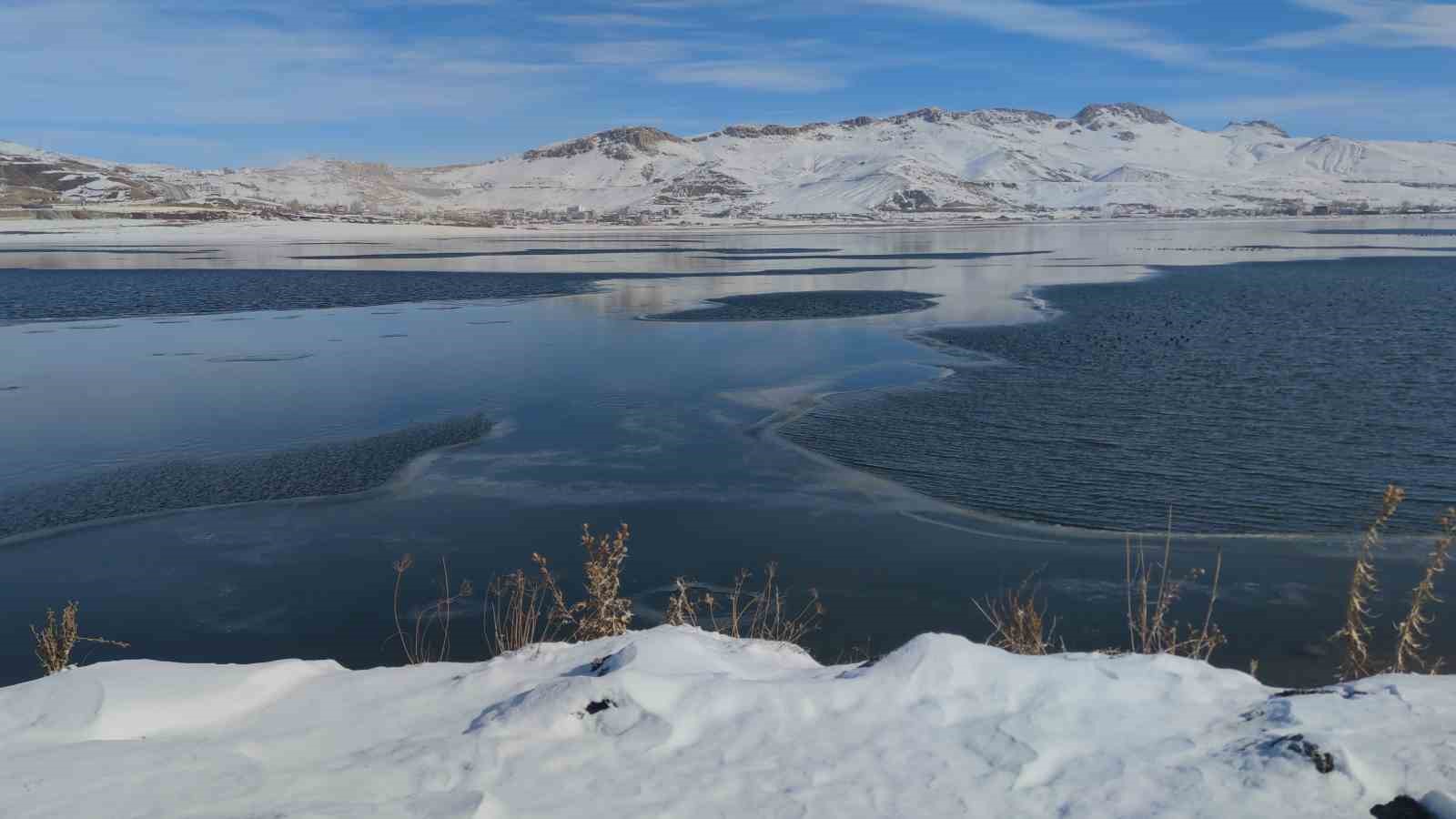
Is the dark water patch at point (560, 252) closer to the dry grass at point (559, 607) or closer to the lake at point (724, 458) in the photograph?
the lake at point (724, 458)

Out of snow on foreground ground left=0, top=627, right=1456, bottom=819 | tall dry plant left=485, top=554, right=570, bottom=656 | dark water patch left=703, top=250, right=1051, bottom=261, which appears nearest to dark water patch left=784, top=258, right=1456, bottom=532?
tall dry plant left=485, top=554, right=570, bottom=656

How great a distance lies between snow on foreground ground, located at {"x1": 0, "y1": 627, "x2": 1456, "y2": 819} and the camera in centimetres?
332

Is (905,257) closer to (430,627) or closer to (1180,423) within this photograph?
(1180,423)

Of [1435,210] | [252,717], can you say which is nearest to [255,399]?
[252,717]

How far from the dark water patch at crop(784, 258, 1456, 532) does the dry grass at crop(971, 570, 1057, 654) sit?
1.96 m

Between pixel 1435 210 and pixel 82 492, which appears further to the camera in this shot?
pixel 1435 210

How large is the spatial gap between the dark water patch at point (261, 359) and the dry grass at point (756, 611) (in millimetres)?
13687

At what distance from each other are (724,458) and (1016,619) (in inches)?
214

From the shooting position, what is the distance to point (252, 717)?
4.23 m

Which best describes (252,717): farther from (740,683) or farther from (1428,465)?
(1428,465)

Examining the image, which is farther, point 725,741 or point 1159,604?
point 1159,604

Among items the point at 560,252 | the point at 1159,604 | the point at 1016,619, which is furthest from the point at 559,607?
the point at 560,252

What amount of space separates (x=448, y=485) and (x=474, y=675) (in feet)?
20.4

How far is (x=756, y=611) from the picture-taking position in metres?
7.26
